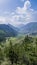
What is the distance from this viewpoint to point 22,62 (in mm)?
51344

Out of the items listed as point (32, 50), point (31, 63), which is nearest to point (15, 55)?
point (31, 63)

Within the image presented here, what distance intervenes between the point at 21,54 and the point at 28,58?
7.87 feet

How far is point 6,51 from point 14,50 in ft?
8.48

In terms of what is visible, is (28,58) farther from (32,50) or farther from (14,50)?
(32,50)

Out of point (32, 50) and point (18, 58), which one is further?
point (32, 50)

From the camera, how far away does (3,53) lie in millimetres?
54531

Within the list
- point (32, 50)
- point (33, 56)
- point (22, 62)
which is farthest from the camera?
point (32, 50)

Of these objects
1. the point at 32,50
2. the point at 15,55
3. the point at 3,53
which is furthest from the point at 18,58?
the point at 32,50

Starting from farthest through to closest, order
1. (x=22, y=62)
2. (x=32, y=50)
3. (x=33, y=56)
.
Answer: (x=32, y=50) < (x=33, y=56) < (x=22, y=62)

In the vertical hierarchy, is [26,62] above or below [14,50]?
below

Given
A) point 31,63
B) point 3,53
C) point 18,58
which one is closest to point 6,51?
point 3,53

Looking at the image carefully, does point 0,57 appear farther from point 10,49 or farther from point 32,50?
point 32,50

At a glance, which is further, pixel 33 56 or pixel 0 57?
pixel 33 56

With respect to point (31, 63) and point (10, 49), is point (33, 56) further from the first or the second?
point (10, 49)
